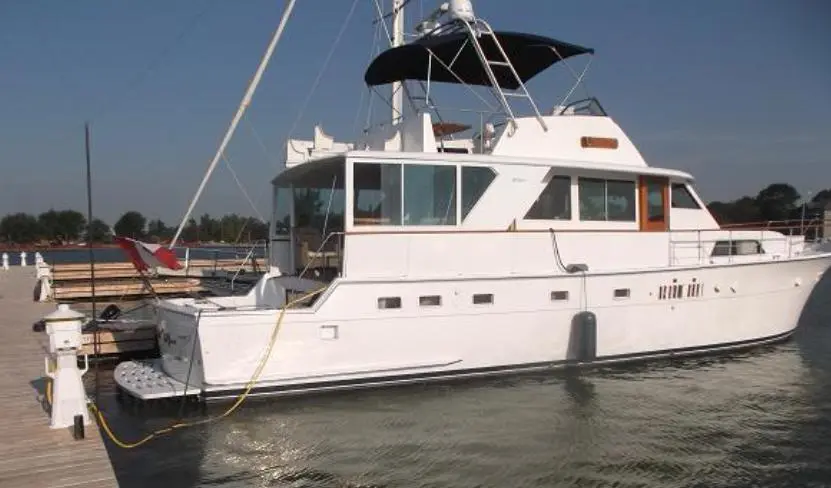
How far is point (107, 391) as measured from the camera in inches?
348

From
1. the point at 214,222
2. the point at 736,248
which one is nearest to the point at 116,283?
the point at 214,222

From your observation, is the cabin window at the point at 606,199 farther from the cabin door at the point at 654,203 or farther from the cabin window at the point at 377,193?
the cabin window at the point at 377,193

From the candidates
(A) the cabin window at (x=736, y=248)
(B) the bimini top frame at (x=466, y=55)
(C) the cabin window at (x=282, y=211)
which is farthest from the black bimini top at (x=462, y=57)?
(A) the cabin window at (x=736, y=248)

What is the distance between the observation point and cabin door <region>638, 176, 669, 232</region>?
10.3 metres

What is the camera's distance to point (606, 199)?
33.1 feet

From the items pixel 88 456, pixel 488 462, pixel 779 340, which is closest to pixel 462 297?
pixel 488 462

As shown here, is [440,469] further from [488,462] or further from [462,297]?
[462,297]

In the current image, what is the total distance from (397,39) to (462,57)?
191 cm

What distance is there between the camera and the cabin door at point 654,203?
33.9 feet

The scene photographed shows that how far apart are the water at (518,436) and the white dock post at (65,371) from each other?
0.62 metres

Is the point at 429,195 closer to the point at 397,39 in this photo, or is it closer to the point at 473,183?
the point at 473,183

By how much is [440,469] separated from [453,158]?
4.38 metres

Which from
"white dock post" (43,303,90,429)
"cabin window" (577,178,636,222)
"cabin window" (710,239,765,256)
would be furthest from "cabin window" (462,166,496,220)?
"white dock post" (43,303,90,429)

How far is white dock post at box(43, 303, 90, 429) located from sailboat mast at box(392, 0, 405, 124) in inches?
286
